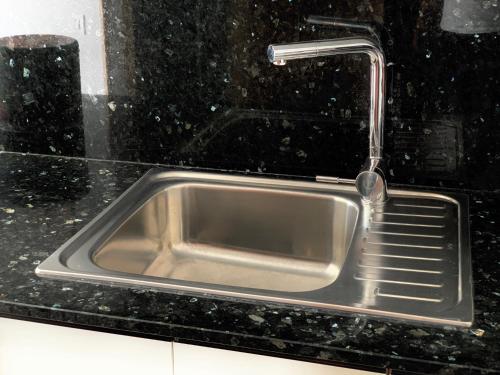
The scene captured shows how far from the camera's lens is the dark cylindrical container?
66.5 inches

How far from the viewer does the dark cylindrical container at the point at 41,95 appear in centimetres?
169

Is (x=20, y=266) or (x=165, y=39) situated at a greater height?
(x=165, y=39)

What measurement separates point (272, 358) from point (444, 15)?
75cm

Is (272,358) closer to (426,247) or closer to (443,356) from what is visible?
(443,356)

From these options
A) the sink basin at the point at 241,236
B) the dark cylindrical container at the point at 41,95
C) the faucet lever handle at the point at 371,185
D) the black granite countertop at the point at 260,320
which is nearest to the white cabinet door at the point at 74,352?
the black granite countertop at the point at 260,320

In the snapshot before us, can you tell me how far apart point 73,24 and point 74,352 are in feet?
2.57

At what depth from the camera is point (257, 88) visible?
157 centimetres

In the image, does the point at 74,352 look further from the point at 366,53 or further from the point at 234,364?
the point at 366,53

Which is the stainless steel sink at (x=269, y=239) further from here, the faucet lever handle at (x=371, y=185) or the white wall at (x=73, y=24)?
the white wall at (x=73, y=24)

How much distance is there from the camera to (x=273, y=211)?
158cm

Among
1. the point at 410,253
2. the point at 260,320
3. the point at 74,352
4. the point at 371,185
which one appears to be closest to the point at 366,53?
the point at 371,185

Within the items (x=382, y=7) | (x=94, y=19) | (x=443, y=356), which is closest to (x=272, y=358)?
(x=443, y=356)

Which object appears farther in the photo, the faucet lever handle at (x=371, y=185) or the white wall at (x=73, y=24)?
the white wall at (x=73, y=24)

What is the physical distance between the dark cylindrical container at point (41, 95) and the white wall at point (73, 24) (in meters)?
0.02
